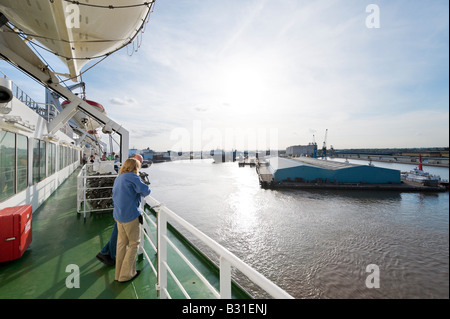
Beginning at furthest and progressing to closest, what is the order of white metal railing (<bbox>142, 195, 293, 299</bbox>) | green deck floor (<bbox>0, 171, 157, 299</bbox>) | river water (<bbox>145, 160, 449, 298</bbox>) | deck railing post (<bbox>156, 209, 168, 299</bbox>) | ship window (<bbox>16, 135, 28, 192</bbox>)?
river water (<bbox>145, 160, 449, 298</bbox>)
ship window (<bbox>16, 135, 28, 192</bbox>)
green deck floor (<bbox>0, 171, 157, 299</bbox>)
deck railing post (<bbox>156, 209, 168, 299</bbox>)
white metal railing (<bbox>142, 195, 293, 299</bbox>)

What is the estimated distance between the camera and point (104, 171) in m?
5.96

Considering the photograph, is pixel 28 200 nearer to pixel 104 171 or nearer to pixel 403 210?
pixel 104 171

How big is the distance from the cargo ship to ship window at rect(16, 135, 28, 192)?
0.9 inches

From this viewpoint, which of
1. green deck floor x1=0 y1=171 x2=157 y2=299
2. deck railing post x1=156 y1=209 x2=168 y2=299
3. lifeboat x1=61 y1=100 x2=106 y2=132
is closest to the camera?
deck railing post x1=156 y1=209 x2=168 y2=299

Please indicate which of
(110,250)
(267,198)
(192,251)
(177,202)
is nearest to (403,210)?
(267,198)

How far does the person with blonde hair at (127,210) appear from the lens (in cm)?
257

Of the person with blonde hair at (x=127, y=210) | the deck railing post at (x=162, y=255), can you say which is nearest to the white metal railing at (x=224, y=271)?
the deck railing post at (x=162, y=255)

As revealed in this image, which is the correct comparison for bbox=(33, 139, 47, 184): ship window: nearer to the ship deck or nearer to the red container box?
the ship deck

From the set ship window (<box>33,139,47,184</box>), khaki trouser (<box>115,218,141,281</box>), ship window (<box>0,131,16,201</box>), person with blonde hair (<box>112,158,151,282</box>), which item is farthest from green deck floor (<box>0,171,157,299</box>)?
ship window (<box>33,139,47,184</box>)

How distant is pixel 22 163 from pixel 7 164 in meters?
0.80

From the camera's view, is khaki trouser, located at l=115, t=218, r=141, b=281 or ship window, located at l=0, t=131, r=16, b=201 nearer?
khaki trouser, located at l=115, t=218, r=141, b=281

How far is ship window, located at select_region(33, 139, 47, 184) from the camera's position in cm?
588

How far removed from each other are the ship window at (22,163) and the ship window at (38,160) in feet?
2.28

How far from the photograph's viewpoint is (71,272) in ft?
10.0
